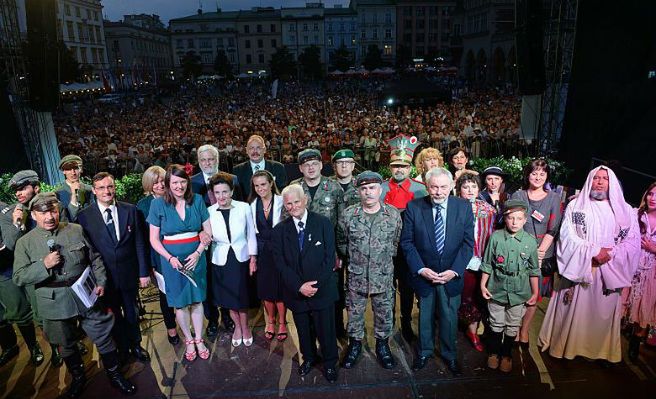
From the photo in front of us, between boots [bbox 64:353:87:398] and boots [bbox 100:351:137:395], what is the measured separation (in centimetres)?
24

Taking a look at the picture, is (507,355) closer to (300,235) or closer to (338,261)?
(338,261)

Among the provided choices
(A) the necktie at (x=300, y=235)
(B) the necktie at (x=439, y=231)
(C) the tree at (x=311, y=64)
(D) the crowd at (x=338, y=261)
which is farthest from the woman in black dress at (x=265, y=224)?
(C) the tree at (x=311, y=64)

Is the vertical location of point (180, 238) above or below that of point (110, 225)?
below

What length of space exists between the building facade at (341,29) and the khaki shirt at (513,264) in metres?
77.3

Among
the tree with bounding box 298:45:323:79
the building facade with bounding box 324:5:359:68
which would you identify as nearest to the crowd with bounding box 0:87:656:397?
the tree with bounding box 298:45:323:79

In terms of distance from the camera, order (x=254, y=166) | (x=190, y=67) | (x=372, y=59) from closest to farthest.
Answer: (x=254, y=166) → (x=372, y=59) → (x=190, y=67)

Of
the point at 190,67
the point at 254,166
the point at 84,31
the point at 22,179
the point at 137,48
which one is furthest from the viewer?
the point at 137,48

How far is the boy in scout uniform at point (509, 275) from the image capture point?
359cm

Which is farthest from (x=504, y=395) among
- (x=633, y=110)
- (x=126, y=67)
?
(x=126, y=67)

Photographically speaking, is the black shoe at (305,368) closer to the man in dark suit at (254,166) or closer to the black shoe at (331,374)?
the black shoe at (331,374)

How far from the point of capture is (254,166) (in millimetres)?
5406

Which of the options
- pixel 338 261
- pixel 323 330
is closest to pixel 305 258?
pixel 338 261

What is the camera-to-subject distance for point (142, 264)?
13.2 ft

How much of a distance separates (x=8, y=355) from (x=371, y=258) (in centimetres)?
404
